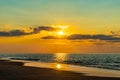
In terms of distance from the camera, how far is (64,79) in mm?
31438

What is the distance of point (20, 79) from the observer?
3027cm

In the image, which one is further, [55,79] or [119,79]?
[119,79]

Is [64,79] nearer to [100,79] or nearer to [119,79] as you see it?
[100,79]

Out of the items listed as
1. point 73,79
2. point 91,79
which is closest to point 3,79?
point 73,79

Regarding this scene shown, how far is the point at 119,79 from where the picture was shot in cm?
3397

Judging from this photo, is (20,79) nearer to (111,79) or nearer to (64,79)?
(64,79)

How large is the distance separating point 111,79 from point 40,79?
329 inches

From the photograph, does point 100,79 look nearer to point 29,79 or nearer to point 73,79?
point 73,79

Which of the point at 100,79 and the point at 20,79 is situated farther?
the point at 100,79

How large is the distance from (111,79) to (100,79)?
1.53 meters

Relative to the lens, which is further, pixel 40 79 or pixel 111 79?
pixel 111 79

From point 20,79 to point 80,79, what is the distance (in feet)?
21.2

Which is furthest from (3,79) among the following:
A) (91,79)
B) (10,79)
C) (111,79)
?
(111,79)

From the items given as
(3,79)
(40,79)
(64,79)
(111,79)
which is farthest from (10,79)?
(111,79)
